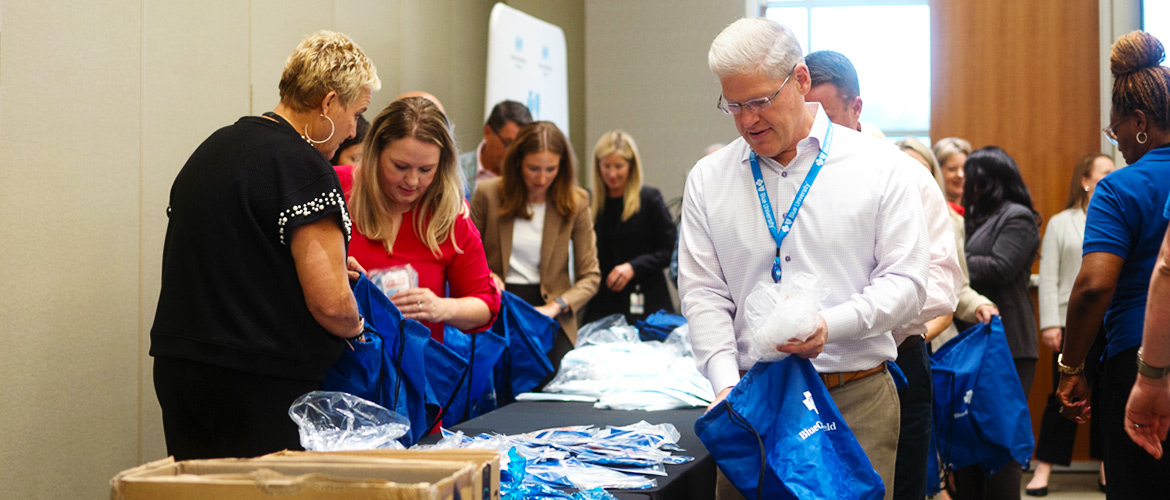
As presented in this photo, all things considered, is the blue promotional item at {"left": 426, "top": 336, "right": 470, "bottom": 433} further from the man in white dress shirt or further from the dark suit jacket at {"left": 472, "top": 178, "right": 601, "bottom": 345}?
the dark suit jacket at {"left": 472, "top": 178, "right": 601, "bottom": 345}

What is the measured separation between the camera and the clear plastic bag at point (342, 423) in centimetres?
164

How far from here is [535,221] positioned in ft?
13.3

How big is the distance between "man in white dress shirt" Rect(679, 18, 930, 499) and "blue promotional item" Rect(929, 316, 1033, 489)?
138 centimetres

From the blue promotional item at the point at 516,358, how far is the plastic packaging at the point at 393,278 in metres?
0.57

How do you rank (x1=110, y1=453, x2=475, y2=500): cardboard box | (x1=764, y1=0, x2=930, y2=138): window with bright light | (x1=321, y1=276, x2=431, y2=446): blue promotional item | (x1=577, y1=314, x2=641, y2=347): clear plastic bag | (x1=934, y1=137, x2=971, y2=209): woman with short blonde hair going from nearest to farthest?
1. (x1=110, y1=453, x2=475, y2=500): cardboard box
2. (x1=321, y1=276, x2=431, y2=446): blue promotional item
3. (x1=577, y1=314, x2=641, y2=347): clear plastic bag
4. (x1=934, y1=137, x2=971, y2=209): woman with short blonde hair
5. (x1=764, y1=0, x2=930, y2=138): window with bright light

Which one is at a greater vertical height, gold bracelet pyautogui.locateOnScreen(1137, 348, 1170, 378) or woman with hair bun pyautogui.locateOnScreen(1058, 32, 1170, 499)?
woman with hair bun pyautogui.locateOnScreen(1058, 32, 1170, 499)

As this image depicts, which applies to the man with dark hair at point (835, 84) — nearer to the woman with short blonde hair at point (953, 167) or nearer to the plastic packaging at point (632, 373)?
the plastic packaging at point (632, 373)

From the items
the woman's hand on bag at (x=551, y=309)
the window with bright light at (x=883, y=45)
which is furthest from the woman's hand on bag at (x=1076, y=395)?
the window with bright light at (x=883, y=45)

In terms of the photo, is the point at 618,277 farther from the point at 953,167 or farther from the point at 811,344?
the point at 811,344

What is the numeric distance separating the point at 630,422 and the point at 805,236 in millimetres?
958

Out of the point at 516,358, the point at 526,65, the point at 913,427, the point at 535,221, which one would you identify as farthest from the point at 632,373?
the point at 526,65

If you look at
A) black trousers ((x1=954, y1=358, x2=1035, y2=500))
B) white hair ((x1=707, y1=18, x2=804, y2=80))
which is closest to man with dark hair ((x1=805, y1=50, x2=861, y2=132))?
white hair ((x1=707, y1=18, x2=804, y2=80))

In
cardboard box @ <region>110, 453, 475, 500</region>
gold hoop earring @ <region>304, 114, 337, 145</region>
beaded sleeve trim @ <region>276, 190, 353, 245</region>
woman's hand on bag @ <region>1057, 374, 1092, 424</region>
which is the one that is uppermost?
gold hoop earring @ <region>304, 114, 337, 145</region>

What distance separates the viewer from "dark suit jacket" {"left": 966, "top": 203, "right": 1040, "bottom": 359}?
13.3 feet
